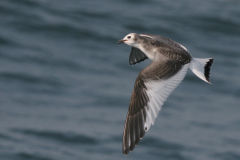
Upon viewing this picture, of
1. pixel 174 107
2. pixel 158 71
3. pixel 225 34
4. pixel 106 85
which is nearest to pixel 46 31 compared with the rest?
pixel 106 85

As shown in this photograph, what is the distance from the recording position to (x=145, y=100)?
5.56 m

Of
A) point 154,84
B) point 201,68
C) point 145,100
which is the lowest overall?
point 145,100

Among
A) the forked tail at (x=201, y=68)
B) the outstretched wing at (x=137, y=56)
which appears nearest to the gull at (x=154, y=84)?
the forked tail at (x=201, y=68)

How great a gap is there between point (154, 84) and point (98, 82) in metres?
6.38

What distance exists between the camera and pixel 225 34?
13.7m

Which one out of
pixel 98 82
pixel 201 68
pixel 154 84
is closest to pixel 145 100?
pixel 154 84

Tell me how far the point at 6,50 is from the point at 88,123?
129 inches

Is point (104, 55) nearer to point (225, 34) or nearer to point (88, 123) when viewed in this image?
point (88, 123)

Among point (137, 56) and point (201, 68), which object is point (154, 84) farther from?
point (137, 56)

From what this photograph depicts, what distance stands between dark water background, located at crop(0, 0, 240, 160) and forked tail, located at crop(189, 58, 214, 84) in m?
4.43

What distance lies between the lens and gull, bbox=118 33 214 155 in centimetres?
546

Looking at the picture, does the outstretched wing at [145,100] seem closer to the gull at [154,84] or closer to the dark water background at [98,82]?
the gull at [154,84]

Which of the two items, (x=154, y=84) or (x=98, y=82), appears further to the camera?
(x=98, y=82)

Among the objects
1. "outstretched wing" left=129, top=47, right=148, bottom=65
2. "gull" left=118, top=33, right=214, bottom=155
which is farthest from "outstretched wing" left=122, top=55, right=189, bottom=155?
"outstretched wing" left=129, top=47, right=148, bottom=65
